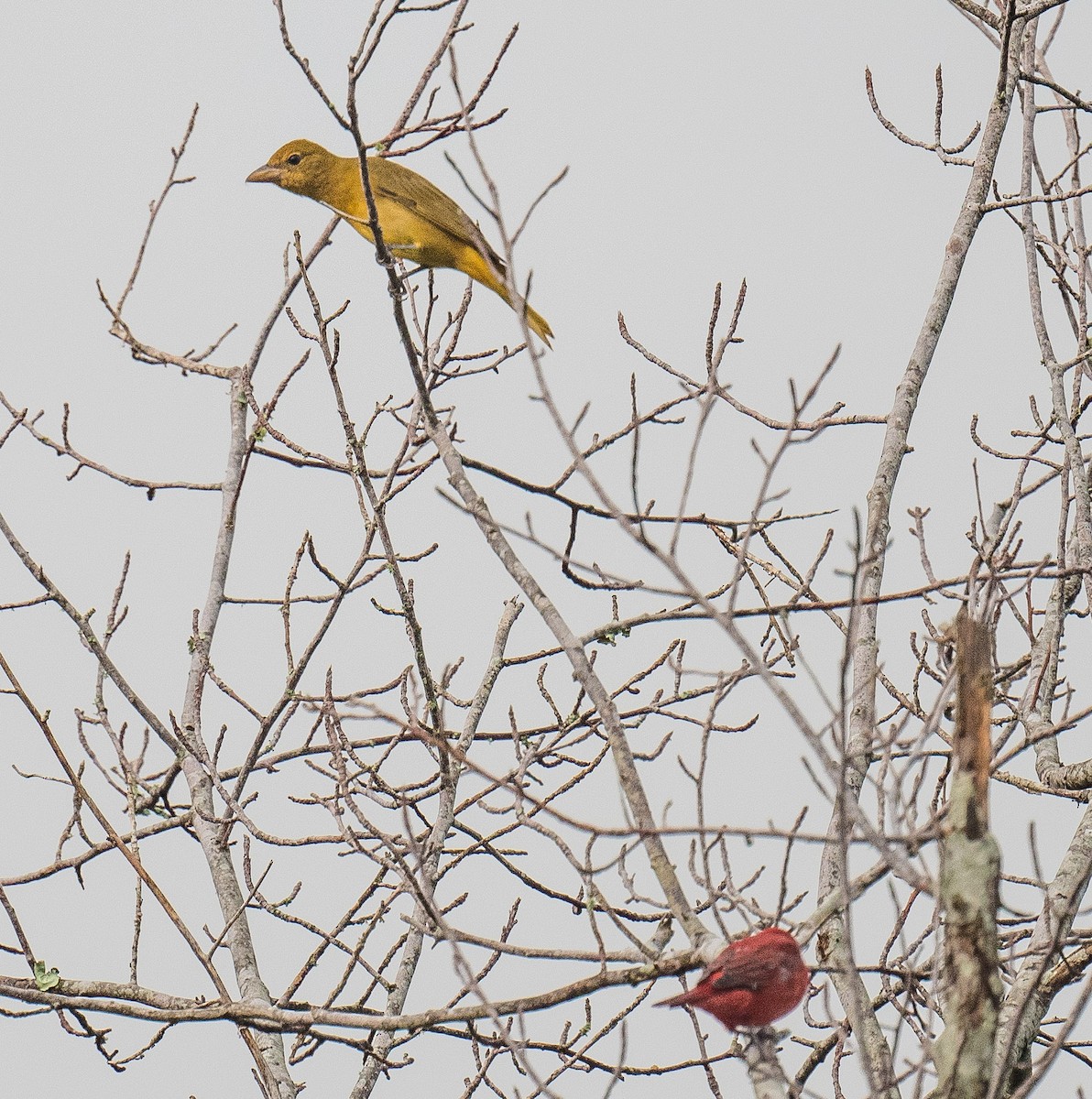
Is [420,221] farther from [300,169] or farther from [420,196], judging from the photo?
[300,169]

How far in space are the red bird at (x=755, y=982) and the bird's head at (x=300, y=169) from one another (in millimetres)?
4967

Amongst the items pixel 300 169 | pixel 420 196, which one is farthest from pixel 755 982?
pixel 300 169

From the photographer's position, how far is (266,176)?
6680 mm

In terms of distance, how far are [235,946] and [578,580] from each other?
2247 millimetres

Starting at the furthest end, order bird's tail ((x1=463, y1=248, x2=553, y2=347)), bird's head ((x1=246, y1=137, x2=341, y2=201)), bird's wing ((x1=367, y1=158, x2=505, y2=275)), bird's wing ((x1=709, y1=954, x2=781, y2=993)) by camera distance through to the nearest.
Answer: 1. bird's head ((x1=246, y1=137, x2=341, y2=201))
2. bird's wing ((x1=367, y1=158, x2=505, y2=275))
3. bird's tail ((x1=463, y1=248, x2=553, y2=347))
4. bird's wing ((x1=709, y1=954, x2=781, y2=993))

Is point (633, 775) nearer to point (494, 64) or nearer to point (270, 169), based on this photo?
point (494, 64)

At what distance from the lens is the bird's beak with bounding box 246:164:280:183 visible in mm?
6660

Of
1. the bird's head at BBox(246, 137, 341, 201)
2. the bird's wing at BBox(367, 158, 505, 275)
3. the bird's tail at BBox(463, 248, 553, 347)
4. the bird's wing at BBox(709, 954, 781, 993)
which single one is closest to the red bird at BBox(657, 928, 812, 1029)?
the bird's wing at BBox(709, 954, 781, 993)

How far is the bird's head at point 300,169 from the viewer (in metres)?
6.58

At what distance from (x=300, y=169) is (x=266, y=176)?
0.19 metres

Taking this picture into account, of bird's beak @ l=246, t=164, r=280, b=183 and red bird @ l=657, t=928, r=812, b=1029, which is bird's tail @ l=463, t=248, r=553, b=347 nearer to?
bird's beak @ l=246, t=164, r=280, b=183

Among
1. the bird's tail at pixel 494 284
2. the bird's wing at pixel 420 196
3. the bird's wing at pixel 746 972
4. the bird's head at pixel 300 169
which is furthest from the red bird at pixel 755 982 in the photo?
the bird's head at pixel 300 169

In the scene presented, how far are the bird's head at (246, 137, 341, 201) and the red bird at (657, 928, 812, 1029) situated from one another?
4967mm

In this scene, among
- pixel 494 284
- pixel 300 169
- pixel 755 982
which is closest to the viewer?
pixel 755 982
